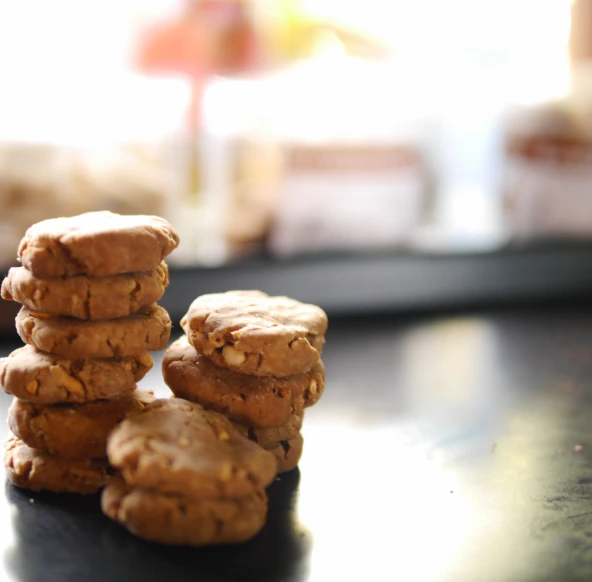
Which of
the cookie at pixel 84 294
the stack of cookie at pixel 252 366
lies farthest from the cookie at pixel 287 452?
the cookie at pixel 84 294

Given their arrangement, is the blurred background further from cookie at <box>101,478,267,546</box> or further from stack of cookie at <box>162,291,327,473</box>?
cookie at <box>101,478,267,546</box>

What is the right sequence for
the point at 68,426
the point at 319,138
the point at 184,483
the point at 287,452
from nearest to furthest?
the point at 184,483 → the point at 68,426 → the point at 287,452 → the point at 319,138

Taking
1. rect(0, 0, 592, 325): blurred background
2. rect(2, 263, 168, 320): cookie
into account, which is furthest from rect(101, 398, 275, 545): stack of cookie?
rect(0, 0, 592, 325): blurred background

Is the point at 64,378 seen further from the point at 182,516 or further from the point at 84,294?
the point at 182,516

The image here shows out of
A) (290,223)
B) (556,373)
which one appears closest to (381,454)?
(556,373)

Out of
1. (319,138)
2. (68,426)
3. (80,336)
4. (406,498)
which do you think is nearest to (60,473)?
(68,426)

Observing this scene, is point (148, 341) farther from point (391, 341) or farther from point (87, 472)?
point (391, 341)

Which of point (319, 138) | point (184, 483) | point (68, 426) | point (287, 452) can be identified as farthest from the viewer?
point (319, 138)
